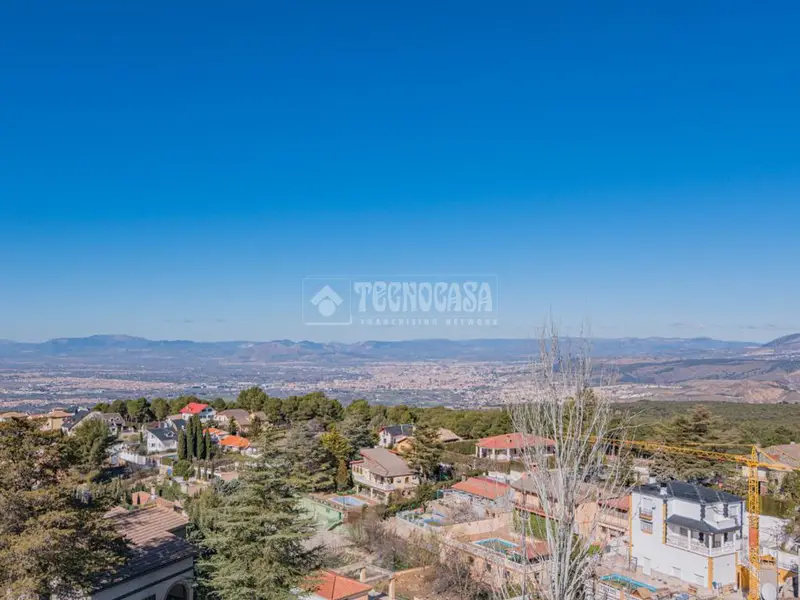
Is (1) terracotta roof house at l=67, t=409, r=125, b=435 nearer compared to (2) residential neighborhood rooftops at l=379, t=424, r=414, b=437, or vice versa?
(2) residential neighborhood rooftops at l=379, t=424, r=414, b=437

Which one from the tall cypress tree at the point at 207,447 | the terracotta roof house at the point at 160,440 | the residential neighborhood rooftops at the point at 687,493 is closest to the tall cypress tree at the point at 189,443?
the tall cypress tree at the point at 207,447

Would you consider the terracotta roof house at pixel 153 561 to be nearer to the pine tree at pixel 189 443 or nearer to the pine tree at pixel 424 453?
the pine tree at pixel 424 453

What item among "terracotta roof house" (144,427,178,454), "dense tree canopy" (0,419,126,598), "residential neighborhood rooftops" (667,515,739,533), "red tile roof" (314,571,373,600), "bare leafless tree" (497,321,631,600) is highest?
"bare leafless tree" (497,321,631,600)

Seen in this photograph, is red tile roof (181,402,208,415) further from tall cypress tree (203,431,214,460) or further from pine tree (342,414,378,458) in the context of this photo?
pine tree (342,414,378,458)

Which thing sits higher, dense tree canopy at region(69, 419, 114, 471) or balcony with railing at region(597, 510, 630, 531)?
dense tree canopy at region(69, 419, 114, 471)

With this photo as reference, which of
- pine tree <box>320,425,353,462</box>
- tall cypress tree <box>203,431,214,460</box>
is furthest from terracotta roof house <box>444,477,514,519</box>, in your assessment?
tall cypress tree <box>203,431,214,460</box>

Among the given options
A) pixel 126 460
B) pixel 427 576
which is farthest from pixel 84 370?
pixel 427 576

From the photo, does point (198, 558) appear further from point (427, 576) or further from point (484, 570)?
point (484, 570)
